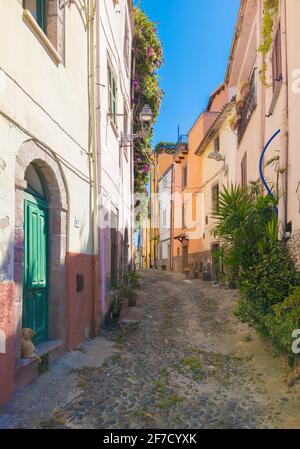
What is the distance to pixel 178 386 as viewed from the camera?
15.1 ft

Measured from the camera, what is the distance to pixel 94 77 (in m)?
6.98

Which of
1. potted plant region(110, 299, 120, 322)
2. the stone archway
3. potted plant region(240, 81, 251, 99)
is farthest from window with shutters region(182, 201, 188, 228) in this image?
the stone archway

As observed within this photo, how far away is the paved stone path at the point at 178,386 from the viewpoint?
144 inches

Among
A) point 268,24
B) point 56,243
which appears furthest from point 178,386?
point 268,24

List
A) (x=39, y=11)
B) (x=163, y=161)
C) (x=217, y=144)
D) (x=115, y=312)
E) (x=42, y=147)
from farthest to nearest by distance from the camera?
(x=163, y=161), (x=217, y=144), (x=115, y=312), (x=39, y=11), (x=42, y=147)

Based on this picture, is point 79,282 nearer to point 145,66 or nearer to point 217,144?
point 145,66

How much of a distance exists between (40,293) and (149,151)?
441 inches

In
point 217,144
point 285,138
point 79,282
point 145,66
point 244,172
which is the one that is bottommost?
point 79,282

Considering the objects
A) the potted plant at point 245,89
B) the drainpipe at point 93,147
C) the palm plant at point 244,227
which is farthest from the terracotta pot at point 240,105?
the drainpipe at point 93,147

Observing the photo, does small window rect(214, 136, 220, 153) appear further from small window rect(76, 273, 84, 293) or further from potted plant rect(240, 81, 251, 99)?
small window rect(76, 273, 84, 293)

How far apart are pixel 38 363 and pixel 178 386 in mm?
1648

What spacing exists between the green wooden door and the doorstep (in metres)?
0.18

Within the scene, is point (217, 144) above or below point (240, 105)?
above

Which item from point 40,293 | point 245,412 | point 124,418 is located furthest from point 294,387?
point 40,293
